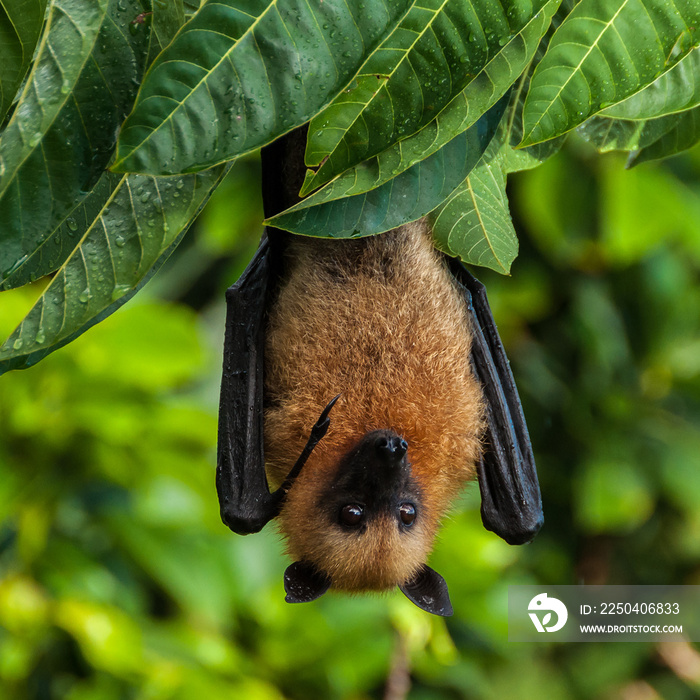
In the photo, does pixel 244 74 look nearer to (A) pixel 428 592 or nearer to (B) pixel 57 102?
(B) pixel 57 102

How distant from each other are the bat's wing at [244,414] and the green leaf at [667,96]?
33.5 inches

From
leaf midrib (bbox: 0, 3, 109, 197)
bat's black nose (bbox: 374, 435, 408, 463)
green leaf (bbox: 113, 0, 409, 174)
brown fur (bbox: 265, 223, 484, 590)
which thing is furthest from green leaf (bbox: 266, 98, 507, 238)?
bat's black nose (bbox: 374, 435, 408, 463)

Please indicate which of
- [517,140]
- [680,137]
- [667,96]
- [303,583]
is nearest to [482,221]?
[517,140]

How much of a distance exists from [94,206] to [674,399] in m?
5.14

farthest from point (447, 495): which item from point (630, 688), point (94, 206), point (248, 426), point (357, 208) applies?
point (630, 688)

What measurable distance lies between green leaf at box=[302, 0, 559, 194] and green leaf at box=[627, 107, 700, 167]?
0.65 meters

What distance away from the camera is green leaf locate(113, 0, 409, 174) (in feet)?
2.60

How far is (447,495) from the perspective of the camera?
206cm

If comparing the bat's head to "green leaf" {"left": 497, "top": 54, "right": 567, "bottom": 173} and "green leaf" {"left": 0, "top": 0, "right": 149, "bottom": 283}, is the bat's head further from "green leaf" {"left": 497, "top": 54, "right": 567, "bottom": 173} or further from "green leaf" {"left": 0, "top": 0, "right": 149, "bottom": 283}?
"green leaf" {"left": 0, "top": 0, "right": 149, "bottom": 283}

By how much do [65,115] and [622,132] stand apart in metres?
0.99

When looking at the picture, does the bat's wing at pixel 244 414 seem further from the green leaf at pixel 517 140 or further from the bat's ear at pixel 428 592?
the green leaf at pixel 517 140

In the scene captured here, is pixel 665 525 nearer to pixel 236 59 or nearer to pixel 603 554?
pixel 603 554

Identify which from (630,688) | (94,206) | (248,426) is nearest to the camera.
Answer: (94,206)

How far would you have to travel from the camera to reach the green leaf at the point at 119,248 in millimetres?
1009
